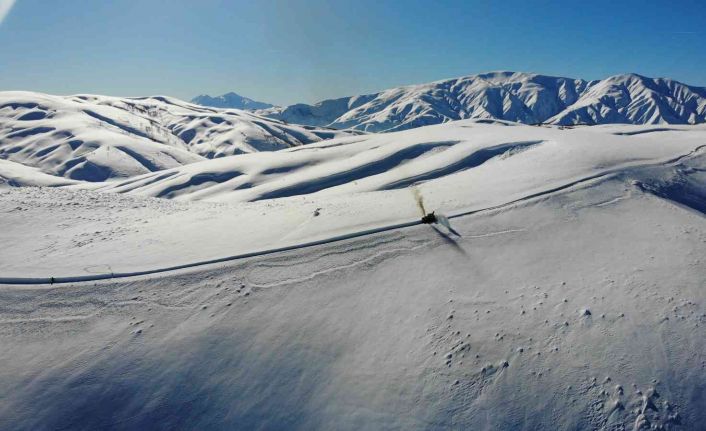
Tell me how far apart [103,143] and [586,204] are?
114 m

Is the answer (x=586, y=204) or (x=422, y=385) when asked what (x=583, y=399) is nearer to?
(x=422, y=385)

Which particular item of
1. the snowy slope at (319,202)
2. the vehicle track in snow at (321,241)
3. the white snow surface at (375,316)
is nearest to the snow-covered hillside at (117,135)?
the snowy slope at (319,202)

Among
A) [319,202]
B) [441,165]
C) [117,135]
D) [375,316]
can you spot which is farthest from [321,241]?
[117,135]

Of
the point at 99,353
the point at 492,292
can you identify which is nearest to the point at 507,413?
the point at 492,292

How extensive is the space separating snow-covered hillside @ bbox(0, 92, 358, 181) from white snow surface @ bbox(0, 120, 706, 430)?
86797mm

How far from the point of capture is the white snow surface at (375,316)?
688 cm

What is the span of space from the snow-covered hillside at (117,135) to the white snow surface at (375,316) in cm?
8680

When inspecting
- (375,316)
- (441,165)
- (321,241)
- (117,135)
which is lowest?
(375,316)

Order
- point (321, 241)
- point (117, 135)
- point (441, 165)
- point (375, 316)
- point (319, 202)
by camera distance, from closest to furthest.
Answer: point (375, 316) → point (321, 241) → point (319, 202) → point (441, 165) → point (117, 135)

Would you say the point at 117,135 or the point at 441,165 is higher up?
the point at 117,135

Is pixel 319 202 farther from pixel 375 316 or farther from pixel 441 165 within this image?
pixel 441 165

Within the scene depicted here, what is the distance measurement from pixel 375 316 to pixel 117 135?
121339 mm

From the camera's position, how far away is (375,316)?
877 centimetres

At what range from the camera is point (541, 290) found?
9.13 meters
